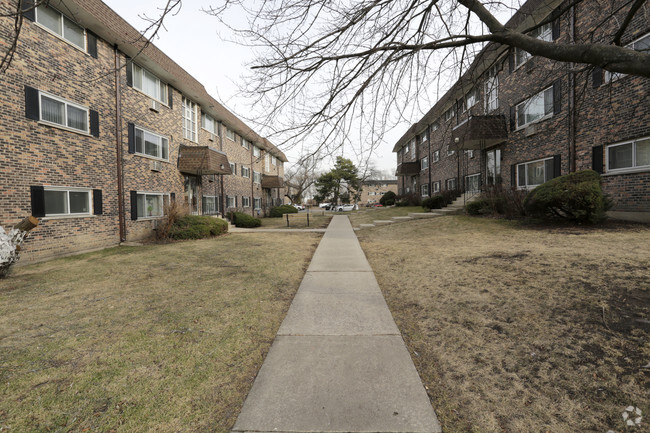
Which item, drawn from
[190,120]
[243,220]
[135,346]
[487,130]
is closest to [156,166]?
[190,120]

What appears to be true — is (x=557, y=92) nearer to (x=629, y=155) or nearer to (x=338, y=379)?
(x=629, y=155)

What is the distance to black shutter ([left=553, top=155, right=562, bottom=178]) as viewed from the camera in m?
11.1

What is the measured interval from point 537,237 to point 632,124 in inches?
201

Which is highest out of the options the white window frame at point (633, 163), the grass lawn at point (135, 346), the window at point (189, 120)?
the window at point (189, 120)

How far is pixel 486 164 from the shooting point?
16.4m

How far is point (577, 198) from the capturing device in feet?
Result: 27.2

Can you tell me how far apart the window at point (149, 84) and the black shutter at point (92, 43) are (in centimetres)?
175

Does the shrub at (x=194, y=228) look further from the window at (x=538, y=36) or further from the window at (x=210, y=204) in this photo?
the window at (x=538, y=36)

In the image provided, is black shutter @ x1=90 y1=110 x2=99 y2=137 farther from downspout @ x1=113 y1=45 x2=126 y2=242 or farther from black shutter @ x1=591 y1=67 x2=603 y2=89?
black shutter @ x1=591 y1=67 x2=603 y2=89

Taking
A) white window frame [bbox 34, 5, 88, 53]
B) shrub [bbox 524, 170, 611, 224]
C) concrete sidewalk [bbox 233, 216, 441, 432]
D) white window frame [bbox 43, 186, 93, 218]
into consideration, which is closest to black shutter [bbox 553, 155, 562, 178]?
shrub [bbox 524, 170, 611, 224]

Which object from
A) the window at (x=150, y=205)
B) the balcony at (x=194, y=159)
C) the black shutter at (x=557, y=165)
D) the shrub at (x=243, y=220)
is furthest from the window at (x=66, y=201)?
the black shutter at (x=557, y=165)

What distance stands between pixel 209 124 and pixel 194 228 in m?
9.93

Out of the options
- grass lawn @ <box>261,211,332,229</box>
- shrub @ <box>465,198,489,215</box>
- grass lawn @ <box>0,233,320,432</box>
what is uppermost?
shrub @ <box>465,198,489,215</box>

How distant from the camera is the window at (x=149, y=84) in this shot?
12.0m
